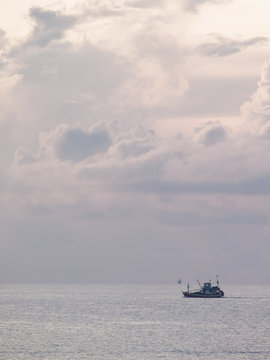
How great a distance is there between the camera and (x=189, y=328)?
573ft

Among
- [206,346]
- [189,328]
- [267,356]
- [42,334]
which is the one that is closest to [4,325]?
[42,334]

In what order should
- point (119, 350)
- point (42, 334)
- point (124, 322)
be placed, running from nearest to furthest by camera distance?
point (119, 350), point (42, 334), point (124, 322)

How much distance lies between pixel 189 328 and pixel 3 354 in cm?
6586

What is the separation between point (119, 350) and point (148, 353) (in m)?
7.01

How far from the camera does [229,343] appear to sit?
142 metres

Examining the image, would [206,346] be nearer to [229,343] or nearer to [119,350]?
[229,343]

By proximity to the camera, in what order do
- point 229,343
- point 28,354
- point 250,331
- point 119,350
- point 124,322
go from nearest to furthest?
point 28,354 < point 119,350 < point 229,343 < point 250,331 < point 124,322

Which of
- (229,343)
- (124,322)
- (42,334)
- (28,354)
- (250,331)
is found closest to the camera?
(28,354)

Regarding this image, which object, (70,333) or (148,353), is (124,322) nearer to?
(70,333)

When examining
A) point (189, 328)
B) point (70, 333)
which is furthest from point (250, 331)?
point (70, 333)

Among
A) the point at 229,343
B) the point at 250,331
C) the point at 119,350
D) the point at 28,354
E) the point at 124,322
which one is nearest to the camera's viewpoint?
the point at 28,354

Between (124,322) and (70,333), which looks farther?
(124,322)

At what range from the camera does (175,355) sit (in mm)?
122188

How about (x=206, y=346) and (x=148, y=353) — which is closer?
(x=148, y=353)
